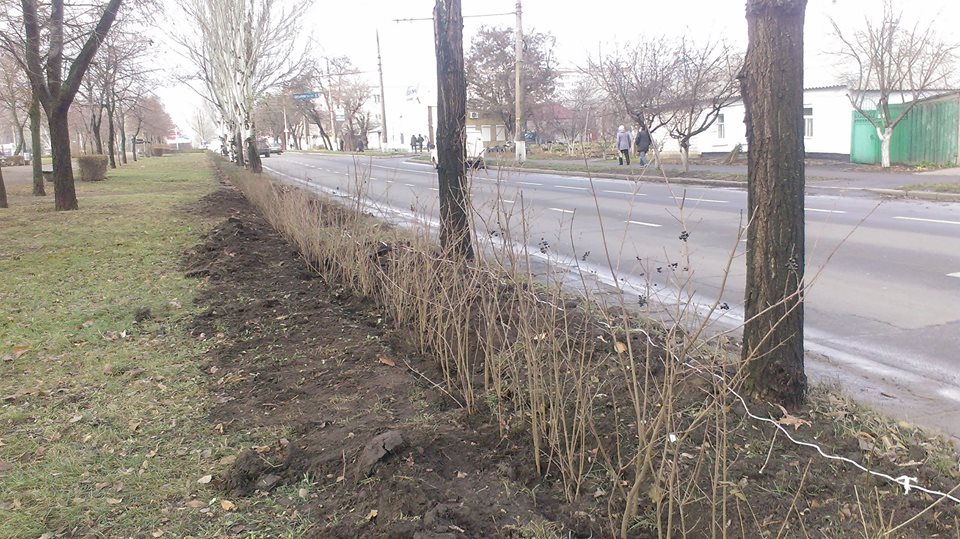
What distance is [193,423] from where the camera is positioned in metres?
3.72

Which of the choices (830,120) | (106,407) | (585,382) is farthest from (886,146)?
(106,407)

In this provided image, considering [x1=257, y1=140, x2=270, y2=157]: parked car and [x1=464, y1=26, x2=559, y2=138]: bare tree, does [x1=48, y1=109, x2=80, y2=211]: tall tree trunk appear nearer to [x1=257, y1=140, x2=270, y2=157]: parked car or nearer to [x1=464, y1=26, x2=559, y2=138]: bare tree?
[x1=464, y1=26, x2=559, y2=138]: bare tree

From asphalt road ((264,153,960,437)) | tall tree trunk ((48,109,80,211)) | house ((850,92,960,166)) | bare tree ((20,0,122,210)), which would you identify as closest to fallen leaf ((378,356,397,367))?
asphalt road ((264,153,960,437))

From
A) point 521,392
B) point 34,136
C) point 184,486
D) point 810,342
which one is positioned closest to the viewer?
point 184,486

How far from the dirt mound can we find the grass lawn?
0.65 feet

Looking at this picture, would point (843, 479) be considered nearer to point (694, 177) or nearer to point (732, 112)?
point (694, 177)

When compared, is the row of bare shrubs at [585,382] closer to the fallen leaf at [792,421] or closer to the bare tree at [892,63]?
the fallen leaf at [792,421]

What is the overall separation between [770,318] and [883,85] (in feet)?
73.0

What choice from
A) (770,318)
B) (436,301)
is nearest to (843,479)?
(770,318)

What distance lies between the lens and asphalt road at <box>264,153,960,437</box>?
4.16 metres

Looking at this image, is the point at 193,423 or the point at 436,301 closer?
the point at 193,423

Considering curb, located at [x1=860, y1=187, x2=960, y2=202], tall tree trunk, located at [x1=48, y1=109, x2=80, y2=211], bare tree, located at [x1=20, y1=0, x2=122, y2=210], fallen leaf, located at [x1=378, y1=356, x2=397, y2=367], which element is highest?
bare tree, located at [x1=20, y1=0, x2=122, y2=210]

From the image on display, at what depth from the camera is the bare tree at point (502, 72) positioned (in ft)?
159

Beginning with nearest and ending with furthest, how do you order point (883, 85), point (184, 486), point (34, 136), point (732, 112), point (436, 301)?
point (184, 486) → point (436, 301) → point (34, 136) → point (883, 85) → point (732, 112)
